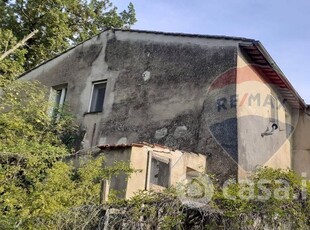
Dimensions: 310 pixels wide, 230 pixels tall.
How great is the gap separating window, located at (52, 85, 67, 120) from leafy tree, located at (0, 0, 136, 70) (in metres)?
7.62

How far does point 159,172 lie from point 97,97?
204 inches

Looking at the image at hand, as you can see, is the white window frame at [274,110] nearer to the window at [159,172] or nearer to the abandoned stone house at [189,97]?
the abandoned stone house at [189,97]

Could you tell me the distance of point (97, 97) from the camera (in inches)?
592

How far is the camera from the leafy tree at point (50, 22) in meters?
23.0

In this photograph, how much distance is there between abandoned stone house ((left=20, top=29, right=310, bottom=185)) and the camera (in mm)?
11562

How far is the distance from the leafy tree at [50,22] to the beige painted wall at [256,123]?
44.2 feet

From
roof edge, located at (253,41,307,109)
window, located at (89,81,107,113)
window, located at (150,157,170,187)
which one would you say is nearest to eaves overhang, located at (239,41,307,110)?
roof edge, located at (253,41,307,109)

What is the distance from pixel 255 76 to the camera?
12.9 metres

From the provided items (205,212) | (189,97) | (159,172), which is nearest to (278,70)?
(189,97)

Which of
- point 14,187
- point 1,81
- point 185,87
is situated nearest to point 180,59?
point 185,87

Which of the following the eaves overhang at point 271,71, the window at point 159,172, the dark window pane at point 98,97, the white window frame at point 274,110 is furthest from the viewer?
the dark window pane at point 98,97

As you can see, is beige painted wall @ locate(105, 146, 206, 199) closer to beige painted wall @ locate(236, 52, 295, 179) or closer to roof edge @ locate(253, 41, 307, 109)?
beige painted wall @ locate(236, 52, 295, 179)

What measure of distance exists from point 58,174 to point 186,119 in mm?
4667

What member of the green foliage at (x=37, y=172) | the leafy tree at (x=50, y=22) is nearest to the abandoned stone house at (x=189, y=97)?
the green foliage at (x=37, y=172)
